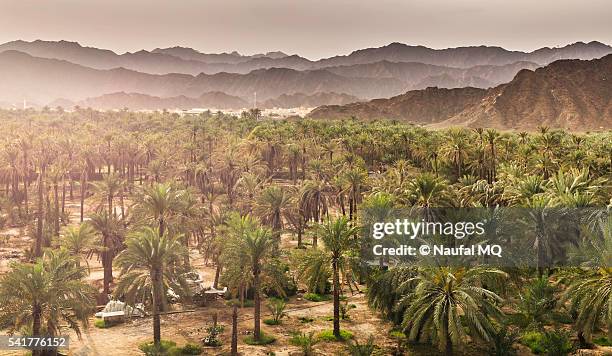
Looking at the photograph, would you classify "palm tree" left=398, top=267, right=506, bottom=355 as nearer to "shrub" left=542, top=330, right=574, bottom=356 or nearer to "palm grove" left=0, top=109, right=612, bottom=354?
"palm grove" left=0, top=109, right=612, bottom=354

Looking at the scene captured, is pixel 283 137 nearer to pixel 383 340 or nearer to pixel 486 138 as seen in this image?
pixel 486 138

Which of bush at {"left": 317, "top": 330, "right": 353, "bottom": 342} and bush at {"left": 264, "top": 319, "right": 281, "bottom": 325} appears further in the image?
bush at {"left": 264, "top": 319, "right": 281, "bottom": 325}

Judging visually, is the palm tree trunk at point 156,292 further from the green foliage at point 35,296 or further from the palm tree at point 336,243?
the palm tree at point 336,243

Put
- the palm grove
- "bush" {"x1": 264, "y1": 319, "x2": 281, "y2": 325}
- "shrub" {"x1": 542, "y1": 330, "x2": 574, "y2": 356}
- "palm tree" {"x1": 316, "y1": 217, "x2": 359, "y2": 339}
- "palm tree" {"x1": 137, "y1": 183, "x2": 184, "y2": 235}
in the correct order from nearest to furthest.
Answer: the palm grove
"shrub" {"x1": 542, "y1": 330, "x2": 574, "y2": 356}
"palm tree" {"x1": 316, "y1": 217, "x2": 359, "y2": 339}
"bush" {"x1": 264, "y1": 319, "x2": 281, "y2": 325}
"palm tree" {"x1": 137, "y1": 183, "x2": 184, "y2": 235}

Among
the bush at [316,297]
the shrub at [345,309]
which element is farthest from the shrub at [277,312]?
the shrub at [345,309]

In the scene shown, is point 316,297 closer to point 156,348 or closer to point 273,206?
point 273,206

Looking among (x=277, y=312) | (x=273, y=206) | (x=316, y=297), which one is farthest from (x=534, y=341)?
(x=273, y=206)

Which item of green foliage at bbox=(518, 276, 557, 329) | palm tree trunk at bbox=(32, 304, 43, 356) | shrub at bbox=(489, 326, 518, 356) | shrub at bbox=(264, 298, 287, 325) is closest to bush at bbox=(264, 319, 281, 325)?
shrub at bbox=(264, 298, 287, 325)
